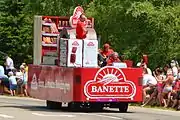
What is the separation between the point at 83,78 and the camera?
67.4 ft

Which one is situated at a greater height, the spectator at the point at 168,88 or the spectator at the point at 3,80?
the spectator at the point at 3,80

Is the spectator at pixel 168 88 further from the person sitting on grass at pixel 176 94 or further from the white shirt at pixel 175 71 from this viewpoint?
the white shirt at pixel 175 71

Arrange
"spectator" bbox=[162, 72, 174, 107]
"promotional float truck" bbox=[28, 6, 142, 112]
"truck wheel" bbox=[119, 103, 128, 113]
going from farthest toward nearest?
"spectator" bbox=[162, 72, 174, 107], "truck wheel" bbox=[119, 103, 128, 113], "promotional float truck" bbox=[28, 6, 142, 112]

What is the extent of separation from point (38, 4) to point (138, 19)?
11.1 m

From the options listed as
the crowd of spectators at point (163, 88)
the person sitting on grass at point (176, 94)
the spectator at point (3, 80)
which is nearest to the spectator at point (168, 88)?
the crowd of spectators at point (163, 88)

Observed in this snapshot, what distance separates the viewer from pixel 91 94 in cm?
2072

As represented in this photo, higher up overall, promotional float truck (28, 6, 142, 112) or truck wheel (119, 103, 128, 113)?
promotional float truck (28, 6, 142, 112)

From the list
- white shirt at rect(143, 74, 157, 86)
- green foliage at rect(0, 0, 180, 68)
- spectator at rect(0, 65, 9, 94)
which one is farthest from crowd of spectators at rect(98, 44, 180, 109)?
spectator at rect(0, 65, 9, 94)

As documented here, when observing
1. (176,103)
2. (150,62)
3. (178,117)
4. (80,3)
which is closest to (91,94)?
(178,117)

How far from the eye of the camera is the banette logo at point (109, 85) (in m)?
20.7

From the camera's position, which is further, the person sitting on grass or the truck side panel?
the person sitting on grass

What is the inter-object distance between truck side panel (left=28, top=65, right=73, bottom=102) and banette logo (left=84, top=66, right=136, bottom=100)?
0.61 m

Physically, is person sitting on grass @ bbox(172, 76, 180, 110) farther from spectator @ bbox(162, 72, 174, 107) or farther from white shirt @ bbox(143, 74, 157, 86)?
white shirt @ bbox(143, 74, 157, 86)

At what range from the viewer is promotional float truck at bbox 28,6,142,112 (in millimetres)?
20609
